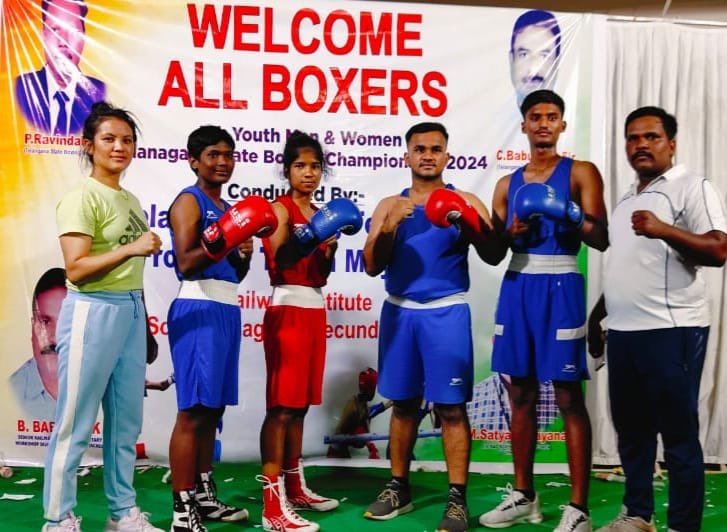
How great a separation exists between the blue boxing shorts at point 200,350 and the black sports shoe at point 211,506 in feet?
1.52

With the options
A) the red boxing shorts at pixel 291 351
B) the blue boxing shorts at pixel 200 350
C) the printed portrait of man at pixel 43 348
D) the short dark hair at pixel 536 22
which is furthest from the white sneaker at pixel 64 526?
the short dark hair at pixel 536 22

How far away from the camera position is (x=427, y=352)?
2.98m

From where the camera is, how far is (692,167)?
13.5 feet

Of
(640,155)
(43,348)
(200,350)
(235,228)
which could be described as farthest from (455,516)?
(43,348)

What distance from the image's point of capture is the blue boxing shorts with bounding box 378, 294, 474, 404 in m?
2.95

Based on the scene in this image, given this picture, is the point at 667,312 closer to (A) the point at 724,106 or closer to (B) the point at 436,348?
(B) the point at 436,348

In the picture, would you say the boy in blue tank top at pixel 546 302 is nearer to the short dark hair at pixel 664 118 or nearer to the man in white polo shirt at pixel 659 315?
the man in white polo shirt at pixel 659 315

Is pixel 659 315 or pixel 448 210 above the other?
pixel 448 210

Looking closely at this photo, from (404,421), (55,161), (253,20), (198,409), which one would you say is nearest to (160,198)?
(55,161)

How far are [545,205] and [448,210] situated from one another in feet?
→ 1.11

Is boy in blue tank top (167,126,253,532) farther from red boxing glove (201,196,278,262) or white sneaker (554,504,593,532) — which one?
white sneaker (554,504,593,532)

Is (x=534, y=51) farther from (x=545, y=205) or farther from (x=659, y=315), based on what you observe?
(x=659, y=315)

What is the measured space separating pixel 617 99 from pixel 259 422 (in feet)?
8.05

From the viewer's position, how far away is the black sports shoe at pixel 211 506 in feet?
9.98
